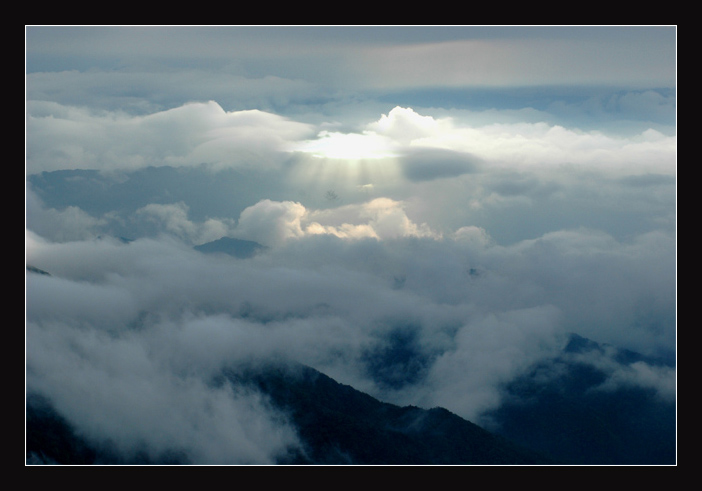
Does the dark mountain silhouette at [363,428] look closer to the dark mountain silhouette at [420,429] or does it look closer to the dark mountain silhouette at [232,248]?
the dark mountain silhouette at [420,429]

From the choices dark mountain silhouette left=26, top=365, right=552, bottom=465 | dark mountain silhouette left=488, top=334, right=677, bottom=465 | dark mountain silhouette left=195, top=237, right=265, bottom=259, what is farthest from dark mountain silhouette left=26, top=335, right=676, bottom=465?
dark mountain silhouette left=195, top=237, right=265, bottom=259

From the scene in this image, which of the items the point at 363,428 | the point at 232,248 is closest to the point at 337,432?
the point at 363,428

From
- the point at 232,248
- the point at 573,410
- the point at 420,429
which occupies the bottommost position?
the point at 573,410

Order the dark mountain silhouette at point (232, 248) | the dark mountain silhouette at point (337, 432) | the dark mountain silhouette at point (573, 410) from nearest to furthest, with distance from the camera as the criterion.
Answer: the dark mountain silhouette at point (337, 432)
the dark mountain silhouette at point (232, 248)
the dark mountain silhouette at point (573, 410)

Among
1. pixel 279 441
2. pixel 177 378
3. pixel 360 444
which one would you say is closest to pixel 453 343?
pixel 360 444

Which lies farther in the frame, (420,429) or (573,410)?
(573,410)

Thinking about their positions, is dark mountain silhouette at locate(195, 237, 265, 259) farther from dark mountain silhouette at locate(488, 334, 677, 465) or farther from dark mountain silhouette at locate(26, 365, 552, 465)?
dark mountain silhouette at locate(488, 334, 677, 465)

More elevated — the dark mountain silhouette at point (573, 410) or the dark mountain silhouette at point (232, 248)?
the dark mountain silhouette at point (232, 248)

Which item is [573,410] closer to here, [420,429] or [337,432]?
[420,429]

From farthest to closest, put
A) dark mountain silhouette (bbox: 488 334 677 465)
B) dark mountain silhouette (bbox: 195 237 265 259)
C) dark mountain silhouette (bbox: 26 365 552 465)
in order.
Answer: dark mountain silhouette (bbox: 488 334 677 465) → dark mountain silhouette (bbox: 195 237 265 259) → dark mountain silhouette (bbox: 26 365 552 465)

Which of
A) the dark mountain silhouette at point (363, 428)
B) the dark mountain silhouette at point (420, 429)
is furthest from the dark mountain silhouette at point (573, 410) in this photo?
the dark mountain silhouette at point (363, 428)

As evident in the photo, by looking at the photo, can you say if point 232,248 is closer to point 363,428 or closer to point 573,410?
point 363,428

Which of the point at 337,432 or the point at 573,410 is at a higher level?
the point at 337,432
